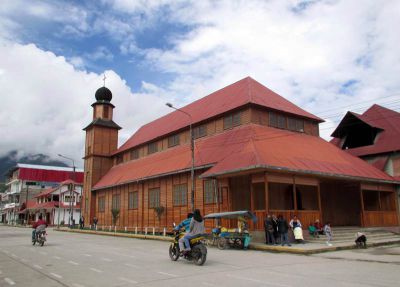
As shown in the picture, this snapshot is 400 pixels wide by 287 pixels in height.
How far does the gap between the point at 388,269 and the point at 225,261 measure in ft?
16.1

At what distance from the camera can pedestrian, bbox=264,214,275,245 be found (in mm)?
17922

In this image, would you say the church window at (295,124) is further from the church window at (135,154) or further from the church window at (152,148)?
the church window at (135,154)

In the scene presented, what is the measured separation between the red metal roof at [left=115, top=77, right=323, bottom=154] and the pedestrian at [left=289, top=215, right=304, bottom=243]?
9.70 m

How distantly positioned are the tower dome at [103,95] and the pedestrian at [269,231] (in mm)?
35376

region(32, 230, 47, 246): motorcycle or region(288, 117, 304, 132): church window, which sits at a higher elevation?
region(288, 117, 304, 132): church window

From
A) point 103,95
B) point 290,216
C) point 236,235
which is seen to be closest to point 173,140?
point 290,216

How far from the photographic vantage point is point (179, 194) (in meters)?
29.0

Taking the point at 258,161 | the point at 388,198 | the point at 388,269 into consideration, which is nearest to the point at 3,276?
the point at 388,269

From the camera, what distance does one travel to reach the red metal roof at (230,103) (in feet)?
91.2

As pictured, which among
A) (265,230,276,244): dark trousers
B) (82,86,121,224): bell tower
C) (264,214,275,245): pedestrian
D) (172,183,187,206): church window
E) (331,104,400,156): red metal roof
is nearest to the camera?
(264,214,275,245): pedestrian

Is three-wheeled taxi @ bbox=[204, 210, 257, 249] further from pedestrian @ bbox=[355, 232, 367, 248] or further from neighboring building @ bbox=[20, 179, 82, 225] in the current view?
neighboring building @ bbox=[20, 179, 82, 225]

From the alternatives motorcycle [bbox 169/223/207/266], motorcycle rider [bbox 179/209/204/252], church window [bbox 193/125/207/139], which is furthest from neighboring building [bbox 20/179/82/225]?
motorcycle rider [bbox 179/209/204/252]

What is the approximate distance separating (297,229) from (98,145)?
3268 centimetres

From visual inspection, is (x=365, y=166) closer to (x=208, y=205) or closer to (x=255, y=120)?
(x=255, y=120)
